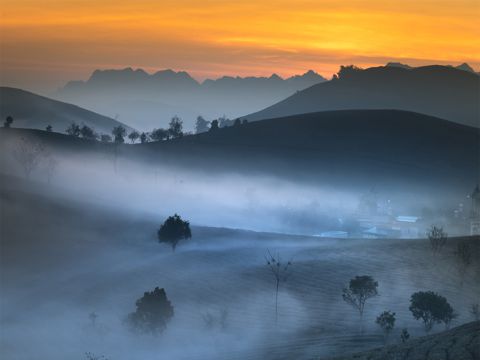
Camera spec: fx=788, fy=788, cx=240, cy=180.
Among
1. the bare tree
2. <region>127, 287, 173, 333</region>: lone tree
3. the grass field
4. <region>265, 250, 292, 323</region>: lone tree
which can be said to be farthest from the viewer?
<region>265, 250, 292, 323</region>: lone tree

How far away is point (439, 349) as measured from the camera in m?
57.6

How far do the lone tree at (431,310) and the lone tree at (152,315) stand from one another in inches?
1095

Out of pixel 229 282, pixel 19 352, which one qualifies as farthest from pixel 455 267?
pixel 19 352

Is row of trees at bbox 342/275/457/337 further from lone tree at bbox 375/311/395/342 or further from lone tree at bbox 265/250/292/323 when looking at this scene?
lone tree at bbox 265/250/292/323

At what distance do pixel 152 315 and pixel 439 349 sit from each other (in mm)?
39008

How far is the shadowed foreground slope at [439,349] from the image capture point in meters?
54.6

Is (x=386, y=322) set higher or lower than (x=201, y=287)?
lower

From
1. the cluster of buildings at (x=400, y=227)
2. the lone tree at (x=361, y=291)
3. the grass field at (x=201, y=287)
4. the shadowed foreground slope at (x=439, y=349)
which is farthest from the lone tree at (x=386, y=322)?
the cluster of buildings at (x=400, y=227)

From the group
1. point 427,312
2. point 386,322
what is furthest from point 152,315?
point 427,312

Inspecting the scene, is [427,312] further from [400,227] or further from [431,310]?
[400,227]

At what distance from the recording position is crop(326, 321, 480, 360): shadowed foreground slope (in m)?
54.6

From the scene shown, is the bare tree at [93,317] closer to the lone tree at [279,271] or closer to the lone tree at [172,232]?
the lone tree at [279,271]

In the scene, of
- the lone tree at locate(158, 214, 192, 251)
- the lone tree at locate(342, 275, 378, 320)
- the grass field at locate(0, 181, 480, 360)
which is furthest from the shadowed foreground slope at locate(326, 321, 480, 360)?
the lone tree at locate(158, 214, 192, 251)

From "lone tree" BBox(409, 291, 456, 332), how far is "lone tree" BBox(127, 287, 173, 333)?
91.2ft
